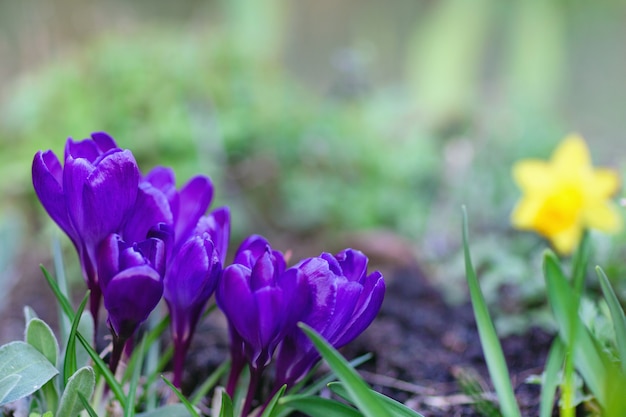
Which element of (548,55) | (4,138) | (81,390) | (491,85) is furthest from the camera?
(491,85)

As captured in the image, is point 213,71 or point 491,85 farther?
point 491,85

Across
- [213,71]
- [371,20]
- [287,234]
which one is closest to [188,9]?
[371,20]

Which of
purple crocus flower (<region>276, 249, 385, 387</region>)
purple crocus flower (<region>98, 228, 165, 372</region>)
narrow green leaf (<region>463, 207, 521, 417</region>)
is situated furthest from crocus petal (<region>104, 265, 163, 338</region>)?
narrow green leaf (<region>463, 207, 521, 417</region>)

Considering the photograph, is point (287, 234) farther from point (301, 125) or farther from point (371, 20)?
point (371, 20)

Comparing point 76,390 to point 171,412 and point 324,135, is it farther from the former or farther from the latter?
point 324,135

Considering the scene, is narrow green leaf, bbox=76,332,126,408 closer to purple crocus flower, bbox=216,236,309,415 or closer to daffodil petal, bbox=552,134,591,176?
purple crocus flower, bbox=216,236,309,415

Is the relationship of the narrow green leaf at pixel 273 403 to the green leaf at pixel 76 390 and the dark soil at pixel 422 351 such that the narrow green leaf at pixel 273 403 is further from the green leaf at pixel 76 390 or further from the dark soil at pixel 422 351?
the dark soil at pixel 422 351

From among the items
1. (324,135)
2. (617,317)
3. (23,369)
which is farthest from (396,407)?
(324,135)

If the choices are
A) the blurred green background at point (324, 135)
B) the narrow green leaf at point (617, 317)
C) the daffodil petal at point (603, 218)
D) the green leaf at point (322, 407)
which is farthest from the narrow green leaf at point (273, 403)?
the daffodil petal at point (603, 218)
